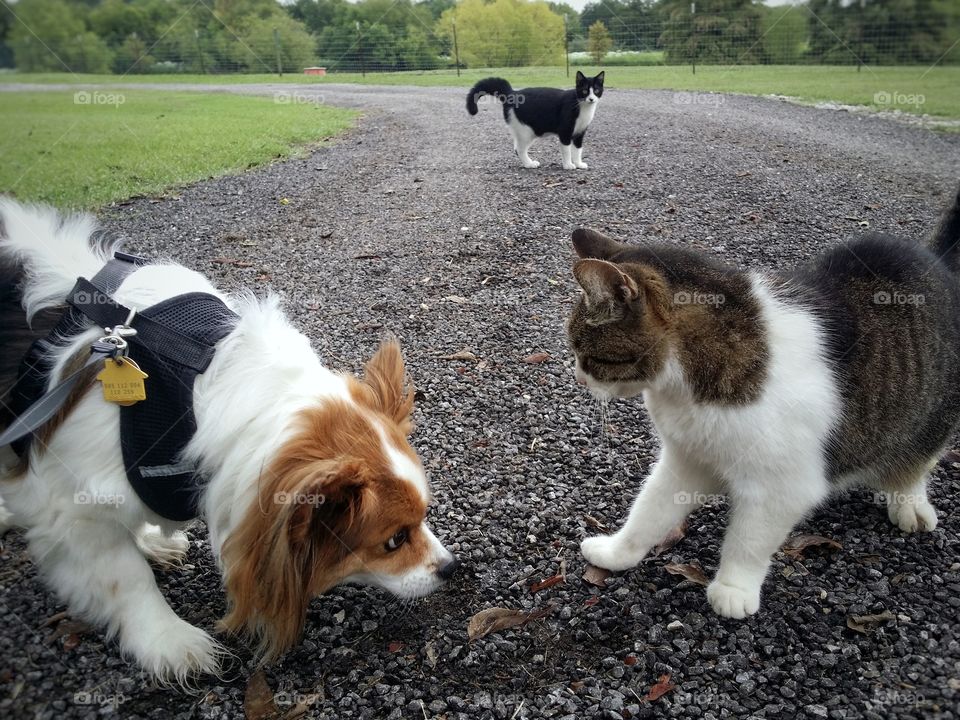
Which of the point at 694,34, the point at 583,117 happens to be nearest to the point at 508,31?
the point at 694,34

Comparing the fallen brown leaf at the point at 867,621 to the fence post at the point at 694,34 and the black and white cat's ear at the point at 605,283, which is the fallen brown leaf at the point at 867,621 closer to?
the black and white cat's ear at the point at 605,283

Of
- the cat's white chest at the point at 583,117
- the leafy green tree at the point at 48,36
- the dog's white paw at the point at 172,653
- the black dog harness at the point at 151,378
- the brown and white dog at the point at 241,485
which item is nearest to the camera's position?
the brown and white dog at the point at 241,485

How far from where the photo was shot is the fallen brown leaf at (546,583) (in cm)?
283

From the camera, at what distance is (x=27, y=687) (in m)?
2.34

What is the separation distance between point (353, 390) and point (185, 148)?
11.1m

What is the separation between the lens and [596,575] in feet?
9.40

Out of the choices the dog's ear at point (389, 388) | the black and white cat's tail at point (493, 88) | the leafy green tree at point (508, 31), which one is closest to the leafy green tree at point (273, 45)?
the leafy green tree at point (508, 31)

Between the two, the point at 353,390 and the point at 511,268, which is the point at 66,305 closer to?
Result: the point at 353,390

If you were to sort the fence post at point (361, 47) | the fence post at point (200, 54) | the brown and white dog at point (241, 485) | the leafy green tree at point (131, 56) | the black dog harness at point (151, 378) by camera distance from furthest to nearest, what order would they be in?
the fence post at point (361, 47) < the fence post at point (200, 54) < the leafy green tree at point (131, 56) < the black dog harness at point (151, 378) < the brown and white dog at point (241, 485)

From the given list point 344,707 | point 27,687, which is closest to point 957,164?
point 344,707

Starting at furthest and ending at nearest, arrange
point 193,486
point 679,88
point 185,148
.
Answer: point 679,88 → point 185,148 → point 193,486

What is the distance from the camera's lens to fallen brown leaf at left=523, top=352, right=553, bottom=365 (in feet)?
15.5

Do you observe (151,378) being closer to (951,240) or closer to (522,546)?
(522,546)

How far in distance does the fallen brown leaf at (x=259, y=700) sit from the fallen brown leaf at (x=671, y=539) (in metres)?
1.73
